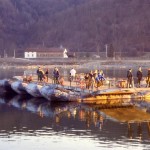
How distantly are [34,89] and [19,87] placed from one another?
346 centimetres

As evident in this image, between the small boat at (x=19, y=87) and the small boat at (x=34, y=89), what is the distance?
3.72ft

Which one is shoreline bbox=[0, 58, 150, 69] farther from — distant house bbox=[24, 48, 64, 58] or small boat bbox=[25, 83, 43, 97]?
small boat bbox=[25, 83, 43, 97]

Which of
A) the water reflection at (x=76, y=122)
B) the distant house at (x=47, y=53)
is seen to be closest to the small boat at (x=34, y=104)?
the water reflection at (x=76, y=122)

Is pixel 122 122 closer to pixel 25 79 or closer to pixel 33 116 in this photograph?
pixel 33 116

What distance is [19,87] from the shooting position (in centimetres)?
4953

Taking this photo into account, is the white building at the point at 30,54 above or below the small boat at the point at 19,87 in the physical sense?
above

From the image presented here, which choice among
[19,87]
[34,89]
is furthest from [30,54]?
[34,89]

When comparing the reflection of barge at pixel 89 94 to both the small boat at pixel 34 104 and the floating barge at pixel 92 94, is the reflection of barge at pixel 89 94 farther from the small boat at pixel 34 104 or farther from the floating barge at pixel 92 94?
the small boat at pixel 34 104

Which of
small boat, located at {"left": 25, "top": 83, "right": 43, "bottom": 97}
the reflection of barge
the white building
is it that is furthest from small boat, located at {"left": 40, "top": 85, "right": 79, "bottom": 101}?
the white building

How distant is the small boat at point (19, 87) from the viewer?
49025 mm

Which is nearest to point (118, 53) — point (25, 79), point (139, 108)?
point (25, 79)

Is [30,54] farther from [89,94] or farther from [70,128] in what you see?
[70,128]

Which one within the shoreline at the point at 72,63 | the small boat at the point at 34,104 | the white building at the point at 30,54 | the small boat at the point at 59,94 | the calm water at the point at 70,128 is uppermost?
the white building at the point at 30,54

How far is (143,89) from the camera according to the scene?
44219mm
